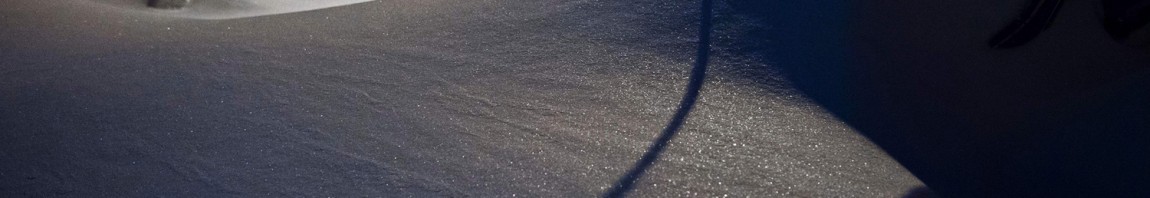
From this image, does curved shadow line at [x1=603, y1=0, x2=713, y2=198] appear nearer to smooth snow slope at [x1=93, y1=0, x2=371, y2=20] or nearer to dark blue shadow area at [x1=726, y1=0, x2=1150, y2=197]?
dark blue shadow area at [x1=726, y1=0, x2=1150, y2=197]

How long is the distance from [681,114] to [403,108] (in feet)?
4.07

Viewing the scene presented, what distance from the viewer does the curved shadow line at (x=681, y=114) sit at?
329cm

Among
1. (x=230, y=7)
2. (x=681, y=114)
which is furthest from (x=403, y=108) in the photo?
(x=230, y=7)

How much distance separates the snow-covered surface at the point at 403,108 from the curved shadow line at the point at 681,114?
43mm

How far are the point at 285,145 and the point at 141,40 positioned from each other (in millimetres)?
1412

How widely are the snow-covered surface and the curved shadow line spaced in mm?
43

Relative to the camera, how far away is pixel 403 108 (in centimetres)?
380

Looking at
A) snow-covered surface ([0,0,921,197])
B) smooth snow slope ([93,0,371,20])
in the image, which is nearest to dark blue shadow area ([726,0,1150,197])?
snow-covered surface ([0,0,921,197])

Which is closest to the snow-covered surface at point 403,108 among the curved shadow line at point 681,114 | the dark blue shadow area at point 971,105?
the curved shadow line at point 681,114

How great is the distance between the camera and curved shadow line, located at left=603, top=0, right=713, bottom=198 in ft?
10.8

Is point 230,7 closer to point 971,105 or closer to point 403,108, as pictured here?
point 403,108

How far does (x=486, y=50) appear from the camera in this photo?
4238mm

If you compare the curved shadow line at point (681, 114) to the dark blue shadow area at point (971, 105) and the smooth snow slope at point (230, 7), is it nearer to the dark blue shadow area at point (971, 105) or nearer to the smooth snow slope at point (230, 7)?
the dark blue shadow area at point (971, 105)

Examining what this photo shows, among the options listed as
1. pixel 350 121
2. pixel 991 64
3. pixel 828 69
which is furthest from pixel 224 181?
pixel 991 64
